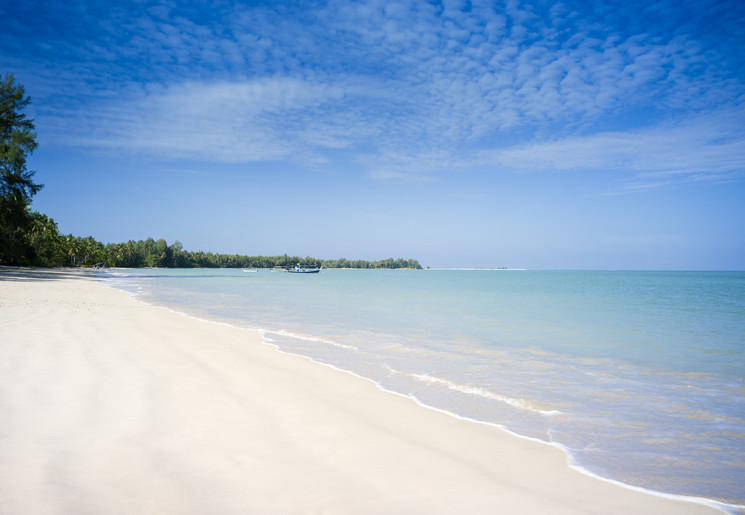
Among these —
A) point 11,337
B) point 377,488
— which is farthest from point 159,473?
point 11,337

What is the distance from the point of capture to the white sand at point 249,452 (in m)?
2.78

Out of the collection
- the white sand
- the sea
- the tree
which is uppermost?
the tree

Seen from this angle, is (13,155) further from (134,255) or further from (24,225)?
(134,255)

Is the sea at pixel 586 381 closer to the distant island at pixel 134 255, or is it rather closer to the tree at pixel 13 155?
the tree at pixel 13 155

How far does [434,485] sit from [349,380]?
12.0ft

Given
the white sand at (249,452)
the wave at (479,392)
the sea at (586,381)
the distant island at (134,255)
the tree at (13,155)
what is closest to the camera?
the white sand at (249,452)

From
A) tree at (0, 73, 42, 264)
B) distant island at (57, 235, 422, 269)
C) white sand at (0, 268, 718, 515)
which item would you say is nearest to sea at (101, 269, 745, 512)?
white sand at (0, 268, 718, 515)

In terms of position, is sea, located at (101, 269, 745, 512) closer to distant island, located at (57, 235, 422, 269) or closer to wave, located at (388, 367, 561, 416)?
wave, located at (388, 367, 561, 416)

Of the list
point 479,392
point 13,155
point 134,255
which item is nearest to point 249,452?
point 479,392

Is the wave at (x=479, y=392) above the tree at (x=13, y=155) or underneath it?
underneath

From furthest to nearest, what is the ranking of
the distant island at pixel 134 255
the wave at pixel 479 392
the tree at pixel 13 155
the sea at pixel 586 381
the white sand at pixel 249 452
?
the distant island at pixel 134 255 → the tree at pixel 13 155 → the wave at pixel 479 392 → the sea at pixel 586 381 → the white sand at pixel 249 452

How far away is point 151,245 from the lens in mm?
149625

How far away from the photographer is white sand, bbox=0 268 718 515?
2781mm

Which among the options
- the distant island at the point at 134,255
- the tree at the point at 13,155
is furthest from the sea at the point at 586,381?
the distant island at the point at 134,255
